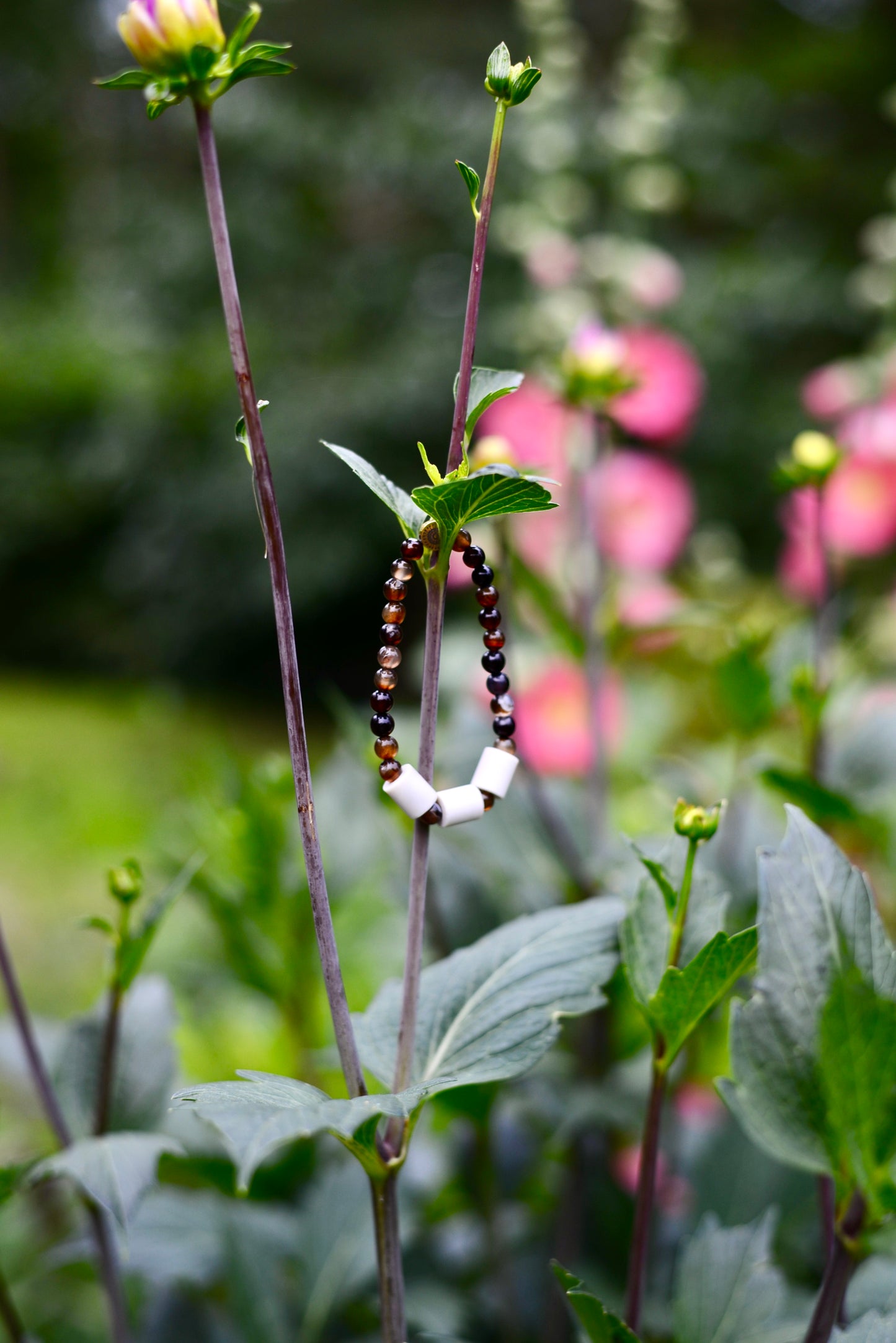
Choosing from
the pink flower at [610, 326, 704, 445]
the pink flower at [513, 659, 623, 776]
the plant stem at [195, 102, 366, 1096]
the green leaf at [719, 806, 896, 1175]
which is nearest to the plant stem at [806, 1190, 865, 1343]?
the green leaf at [719, 806, 896, 1175]

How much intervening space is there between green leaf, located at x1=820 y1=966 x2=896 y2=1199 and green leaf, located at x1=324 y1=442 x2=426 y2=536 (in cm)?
14

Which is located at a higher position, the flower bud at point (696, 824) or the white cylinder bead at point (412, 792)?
the white cylinder bead at point (412, 792)

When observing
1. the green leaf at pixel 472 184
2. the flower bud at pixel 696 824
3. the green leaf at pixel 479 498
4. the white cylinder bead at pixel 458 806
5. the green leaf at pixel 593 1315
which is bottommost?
the green leaf at pixel 593 1315

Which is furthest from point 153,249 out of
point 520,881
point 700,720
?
point 520,881

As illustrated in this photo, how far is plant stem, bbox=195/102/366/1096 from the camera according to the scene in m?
0.21

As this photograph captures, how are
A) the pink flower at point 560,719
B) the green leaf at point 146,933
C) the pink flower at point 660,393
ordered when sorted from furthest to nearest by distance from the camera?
1. the pink flower at point 660,393
2. the pink flower at point 560,719
3. the green leaf at point 146,933

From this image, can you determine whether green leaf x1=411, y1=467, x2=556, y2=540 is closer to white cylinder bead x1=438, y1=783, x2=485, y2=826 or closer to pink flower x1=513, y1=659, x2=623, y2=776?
white cylinder bead x1=438, y1=783, x2=485, y2=826

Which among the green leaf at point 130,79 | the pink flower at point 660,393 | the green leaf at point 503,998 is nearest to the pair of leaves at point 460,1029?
the green leaf at point 503,998

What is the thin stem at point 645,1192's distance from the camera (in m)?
0.27

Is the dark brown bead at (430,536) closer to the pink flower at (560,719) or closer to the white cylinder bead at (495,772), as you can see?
the white cylinder bead at (495,772)

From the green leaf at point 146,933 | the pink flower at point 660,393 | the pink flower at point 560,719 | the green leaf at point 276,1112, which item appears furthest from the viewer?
the pink flower at point 660,393

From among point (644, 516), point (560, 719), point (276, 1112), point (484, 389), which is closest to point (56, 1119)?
point (276, 1112)

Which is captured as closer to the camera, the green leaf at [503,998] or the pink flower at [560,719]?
the green leaf at [503,998]

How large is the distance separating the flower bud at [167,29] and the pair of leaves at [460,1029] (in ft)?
0.70
